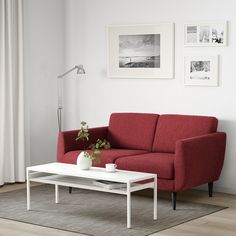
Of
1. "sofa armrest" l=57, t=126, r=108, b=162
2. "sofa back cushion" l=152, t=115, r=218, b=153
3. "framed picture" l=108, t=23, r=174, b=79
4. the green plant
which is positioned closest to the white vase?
the green plant

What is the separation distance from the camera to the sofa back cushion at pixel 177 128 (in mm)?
6670

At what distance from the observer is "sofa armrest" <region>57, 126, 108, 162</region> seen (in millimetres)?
6898

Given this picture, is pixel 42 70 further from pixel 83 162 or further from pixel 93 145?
pixel 83 162

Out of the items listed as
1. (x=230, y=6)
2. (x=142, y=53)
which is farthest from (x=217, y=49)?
(x=142, y=53)

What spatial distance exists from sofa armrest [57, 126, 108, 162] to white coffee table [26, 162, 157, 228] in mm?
628

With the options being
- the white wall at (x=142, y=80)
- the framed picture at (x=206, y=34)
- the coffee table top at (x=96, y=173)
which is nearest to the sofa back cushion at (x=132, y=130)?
the white wall at (x=142, y=80)

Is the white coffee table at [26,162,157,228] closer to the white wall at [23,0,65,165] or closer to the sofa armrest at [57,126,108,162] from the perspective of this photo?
the sofa armrest at [57,126,108,162]

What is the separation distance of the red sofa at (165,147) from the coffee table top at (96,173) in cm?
48

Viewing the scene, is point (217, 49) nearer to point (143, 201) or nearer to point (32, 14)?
point (143, 201)

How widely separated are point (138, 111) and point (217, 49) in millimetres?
1243

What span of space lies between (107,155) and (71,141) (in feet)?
1.78

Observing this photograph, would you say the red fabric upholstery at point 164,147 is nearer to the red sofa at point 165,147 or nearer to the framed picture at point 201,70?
the red sofa at point 165,147

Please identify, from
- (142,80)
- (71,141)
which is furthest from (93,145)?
(142,80)

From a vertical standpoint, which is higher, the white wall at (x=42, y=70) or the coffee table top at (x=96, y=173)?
the white wall at (x=42, y=70)
